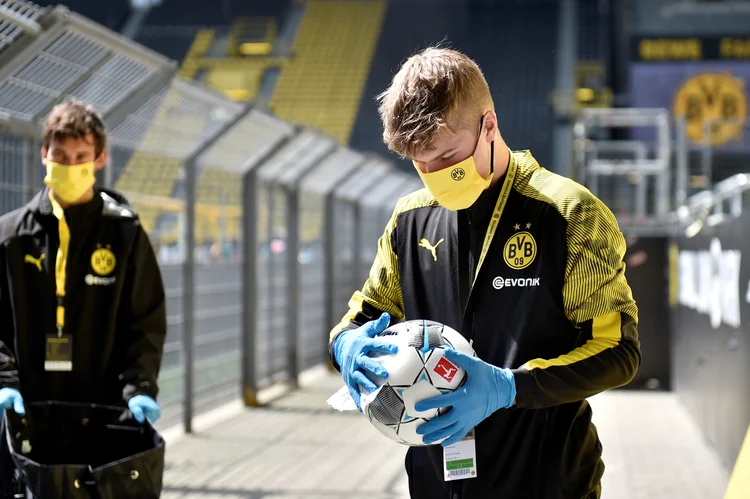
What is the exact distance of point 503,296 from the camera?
71.9 inches

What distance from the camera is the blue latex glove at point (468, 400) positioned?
1.68 metres

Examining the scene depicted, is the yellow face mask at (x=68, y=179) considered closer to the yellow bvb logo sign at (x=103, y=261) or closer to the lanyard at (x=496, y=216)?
the yellow bvb logo sign at (x=103, y=261)

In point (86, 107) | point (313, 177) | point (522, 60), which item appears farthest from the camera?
point (522, 60)

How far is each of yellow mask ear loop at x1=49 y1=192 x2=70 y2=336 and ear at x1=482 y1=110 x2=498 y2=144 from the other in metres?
1.69

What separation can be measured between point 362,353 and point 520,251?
1.09 feet

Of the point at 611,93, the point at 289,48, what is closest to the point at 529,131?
the point at 611,93

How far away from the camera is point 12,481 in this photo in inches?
107

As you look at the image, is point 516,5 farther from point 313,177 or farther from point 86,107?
point 86,107

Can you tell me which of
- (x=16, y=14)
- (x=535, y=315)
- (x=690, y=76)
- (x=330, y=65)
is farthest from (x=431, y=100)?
(x=330, y=65)

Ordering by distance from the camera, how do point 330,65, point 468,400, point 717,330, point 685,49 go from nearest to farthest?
1. point 468,400
2. point 717,330
3. point 685,49
4. point 330,65

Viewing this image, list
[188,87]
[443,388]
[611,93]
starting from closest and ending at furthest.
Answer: [443,388]
[188,87]
[611,93]

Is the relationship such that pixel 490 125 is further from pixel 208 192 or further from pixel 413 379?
pixel 208 192

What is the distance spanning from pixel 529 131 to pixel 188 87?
1958 cm

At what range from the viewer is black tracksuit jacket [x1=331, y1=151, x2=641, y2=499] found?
5.77 ft
